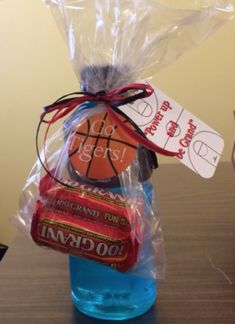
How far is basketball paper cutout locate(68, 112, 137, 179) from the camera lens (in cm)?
46

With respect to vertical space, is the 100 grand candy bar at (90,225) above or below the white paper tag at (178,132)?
below

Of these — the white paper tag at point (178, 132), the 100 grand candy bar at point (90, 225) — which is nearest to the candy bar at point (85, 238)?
the 100 grand candy bar at point (90, 225)

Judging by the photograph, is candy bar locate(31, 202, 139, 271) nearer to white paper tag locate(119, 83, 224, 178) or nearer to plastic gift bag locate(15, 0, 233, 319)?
plastic gift bag locate(15, 0, 233, 319)

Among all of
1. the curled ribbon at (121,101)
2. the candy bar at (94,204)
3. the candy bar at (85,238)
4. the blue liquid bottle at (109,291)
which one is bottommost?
the blue liquid bottle at (109,291)

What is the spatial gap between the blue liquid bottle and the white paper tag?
5 centimetres

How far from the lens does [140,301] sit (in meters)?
0.49

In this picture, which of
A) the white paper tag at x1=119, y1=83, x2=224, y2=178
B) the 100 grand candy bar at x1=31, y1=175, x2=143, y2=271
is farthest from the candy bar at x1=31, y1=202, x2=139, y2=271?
the white paper tag at x1=119, y1=83, x2=224, y2=178

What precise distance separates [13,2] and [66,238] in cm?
141

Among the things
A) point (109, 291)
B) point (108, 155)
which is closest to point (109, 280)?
point (109, 291)

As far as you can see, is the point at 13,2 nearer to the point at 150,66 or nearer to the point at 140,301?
the point at 150,66

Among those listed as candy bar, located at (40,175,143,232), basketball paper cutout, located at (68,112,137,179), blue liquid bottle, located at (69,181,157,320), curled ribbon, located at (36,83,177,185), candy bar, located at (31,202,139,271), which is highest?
curled ribbon, located at (36,83,177,185)

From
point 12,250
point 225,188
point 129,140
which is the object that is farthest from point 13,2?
point 129,140

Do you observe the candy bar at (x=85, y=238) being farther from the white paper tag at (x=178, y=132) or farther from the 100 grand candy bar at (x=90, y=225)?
the white paper tag at (x=178, y=132)

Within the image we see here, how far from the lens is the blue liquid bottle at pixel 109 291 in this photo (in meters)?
0.48
